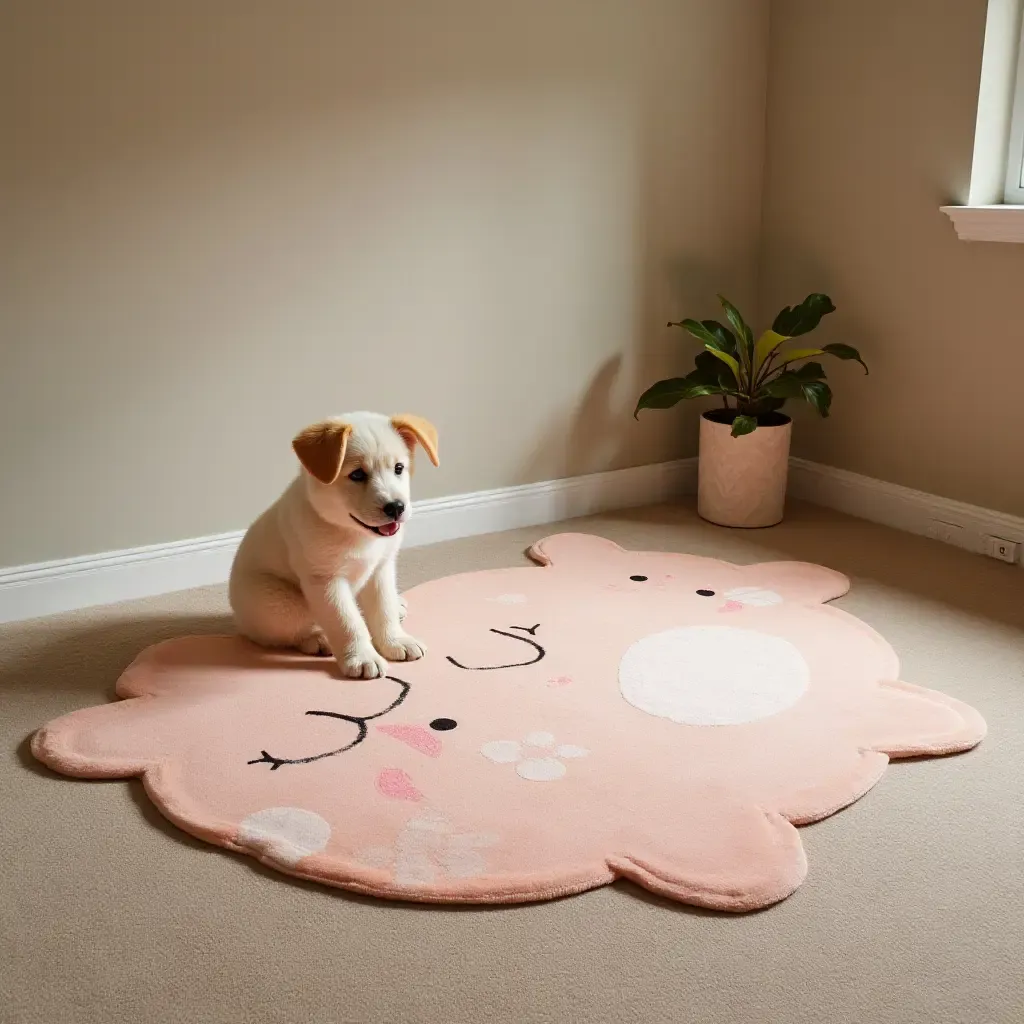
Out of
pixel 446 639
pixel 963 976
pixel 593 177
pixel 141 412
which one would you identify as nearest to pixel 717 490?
pixel 593 177

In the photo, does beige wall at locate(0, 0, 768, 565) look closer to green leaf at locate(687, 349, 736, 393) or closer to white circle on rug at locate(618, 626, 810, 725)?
green leaf at locate(687, 349, 736, 393)

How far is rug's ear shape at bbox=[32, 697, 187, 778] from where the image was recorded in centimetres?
204

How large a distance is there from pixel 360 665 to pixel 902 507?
1902mm

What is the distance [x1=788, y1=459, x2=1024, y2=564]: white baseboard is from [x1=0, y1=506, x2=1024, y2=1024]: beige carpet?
1.23m

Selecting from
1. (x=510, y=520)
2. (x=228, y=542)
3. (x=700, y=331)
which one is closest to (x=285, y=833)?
(x=228, y=542)

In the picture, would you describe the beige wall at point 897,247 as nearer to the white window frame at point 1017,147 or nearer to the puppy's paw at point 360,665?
the white window frame at point 1017,147

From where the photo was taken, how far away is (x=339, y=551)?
2312 mm

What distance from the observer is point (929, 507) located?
3.38 meters

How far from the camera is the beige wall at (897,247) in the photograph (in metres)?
3.12

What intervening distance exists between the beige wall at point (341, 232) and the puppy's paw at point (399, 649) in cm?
78

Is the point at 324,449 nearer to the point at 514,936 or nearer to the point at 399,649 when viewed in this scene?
the point at 399,649

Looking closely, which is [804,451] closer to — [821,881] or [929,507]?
[929,507]

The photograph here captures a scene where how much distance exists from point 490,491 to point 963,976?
215 cm

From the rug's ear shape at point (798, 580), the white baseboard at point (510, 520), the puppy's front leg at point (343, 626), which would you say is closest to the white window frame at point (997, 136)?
the white baseboard at point (510, 520)
